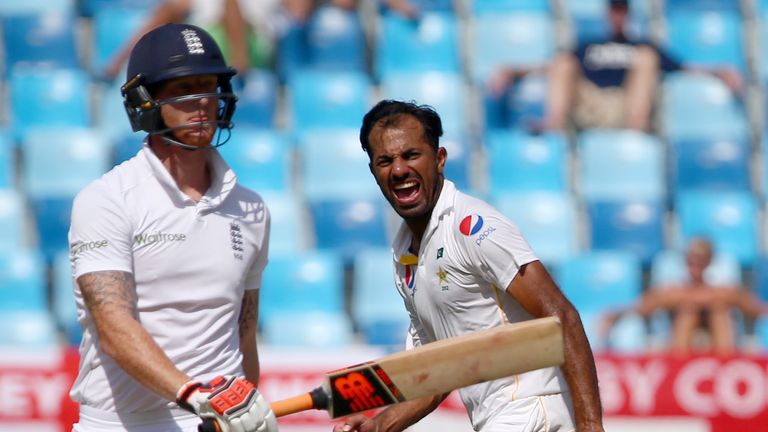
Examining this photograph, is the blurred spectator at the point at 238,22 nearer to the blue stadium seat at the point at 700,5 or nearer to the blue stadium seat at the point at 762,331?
the blue stadium seat at the point at 700,5

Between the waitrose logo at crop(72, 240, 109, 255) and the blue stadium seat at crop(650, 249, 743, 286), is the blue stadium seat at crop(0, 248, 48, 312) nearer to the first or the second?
the blue stadium seat at crop(650, 249, 743, 286)

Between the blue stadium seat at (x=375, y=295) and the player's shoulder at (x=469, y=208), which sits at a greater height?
the player's shoulder at (x=469, y=208)

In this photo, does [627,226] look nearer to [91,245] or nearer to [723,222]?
[723,222]

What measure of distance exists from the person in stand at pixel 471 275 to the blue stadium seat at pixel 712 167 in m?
6.03

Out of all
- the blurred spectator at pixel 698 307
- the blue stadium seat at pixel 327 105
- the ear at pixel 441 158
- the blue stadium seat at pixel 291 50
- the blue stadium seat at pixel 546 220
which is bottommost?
the blurred spectator at pixel 698 307

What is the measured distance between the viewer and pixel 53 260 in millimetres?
8461

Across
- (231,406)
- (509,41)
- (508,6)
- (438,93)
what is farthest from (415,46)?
(231,406)

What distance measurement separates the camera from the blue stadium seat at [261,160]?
354 inches

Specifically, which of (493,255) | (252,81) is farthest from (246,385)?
(252,81)

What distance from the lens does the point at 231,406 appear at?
9.81 feet

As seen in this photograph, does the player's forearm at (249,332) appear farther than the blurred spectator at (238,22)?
No

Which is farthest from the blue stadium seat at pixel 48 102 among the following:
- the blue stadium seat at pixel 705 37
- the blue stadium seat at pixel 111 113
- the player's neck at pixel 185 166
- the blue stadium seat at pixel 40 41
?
the player's neck at pixel 185 166

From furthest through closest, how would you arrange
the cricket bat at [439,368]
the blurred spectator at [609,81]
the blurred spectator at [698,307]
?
1. the blurred spectator at [609,81]
2. the blurred spectator at [698,307]
3. the cricket bat at [439,368]

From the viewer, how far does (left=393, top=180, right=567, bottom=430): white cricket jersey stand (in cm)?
330
